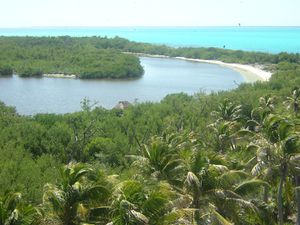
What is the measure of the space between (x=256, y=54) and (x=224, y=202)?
6034 inches

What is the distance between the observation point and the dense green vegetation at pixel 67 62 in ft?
412

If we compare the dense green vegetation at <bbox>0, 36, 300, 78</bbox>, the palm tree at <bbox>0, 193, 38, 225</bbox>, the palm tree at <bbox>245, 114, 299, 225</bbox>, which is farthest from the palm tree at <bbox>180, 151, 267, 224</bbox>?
the dense green vegetation at <bbox>0, 36, 300, 78</bbox>

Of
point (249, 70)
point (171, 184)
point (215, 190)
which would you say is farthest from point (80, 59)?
point (215, 190)

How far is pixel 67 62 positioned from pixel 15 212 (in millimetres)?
125399

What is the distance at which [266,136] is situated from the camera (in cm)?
2289

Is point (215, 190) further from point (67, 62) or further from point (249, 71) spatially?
point (249, 71)

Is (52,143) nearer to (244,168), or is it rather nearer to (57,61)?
(244,168)

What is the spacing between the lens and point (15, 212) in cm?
1617

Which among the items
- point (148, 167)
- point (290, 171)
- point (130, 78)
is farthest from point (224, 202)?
point (130, 78)

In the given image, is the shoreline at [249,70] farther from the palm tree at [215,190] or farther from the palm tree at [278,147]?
the palm tree at [215,190]

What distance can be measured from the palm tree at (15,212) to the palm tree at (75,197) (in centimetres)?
64

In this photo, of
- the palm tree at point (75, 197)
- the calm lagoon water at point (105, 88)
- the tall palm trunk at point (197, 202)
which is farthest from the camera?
the calm lagoon water at point (105, 88)

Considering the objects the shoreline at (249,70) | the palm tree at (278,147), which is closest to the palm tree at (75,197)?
the palm tree at (278,147)

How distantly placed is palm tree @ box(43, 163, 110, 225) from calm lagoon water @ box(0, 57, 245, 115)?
62072 mm
